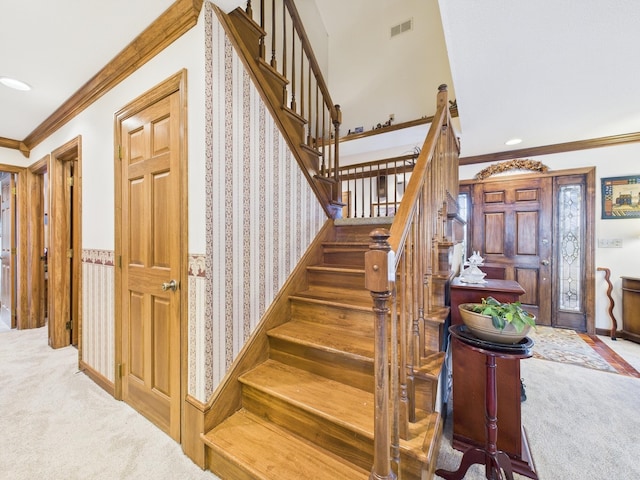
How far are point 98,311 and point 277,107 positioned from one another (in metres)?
2.22

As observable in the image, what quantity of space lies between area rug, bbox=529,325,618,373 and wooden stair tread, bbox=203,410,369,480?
8.18 feet

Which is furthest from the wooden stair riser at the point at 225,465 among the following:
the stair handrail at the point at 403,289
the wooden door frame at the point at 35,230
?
the wooden door frame at the point at 35,230

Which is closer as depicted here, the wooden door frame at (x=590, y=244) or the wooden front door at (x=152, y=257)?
the wooden front door at (x=152, y=257)

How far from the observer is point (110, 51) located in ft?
5.90

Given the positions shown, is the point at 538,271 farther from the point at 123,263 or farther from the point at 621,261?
the point at 123,263

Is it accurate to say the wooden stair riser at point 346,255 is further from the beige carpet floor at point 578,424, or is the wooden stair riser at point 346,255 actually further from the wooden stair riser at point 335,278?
the beige carpet floor at point 578,424

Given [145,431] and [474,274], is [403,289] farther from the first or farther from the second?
[145,431]

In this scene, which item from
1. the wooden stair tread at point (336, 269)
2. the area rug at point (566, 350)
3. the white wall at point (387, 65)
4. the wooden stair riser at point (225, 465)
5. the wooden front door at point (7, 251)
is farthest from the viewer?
the white wall at point (387, 65)

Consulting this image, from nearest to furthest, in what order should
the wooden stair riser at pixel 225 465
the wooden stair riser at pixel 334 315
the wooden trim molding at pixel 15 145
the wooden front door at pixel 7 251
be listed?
the wooden stair riser at pixel 225 465 → the wooden stair riser at pixel 334 315 → the wooden trim molding at pixel 15 145 → the wooden front door at pixel 7 251

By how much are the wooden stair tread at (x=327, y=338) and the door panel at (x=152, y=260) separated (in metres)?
0.65

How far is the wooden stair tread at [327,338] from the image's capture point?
1481mm

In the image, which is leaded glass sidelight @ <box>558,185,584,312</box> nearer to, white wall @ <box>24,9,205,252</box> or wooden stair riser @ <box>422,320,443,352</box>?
wooden stair riser @ <box>422,320,443,352</box>

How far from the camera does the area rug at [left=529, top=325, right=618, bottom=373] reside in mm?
2677

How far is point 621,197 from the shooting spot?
336cm
